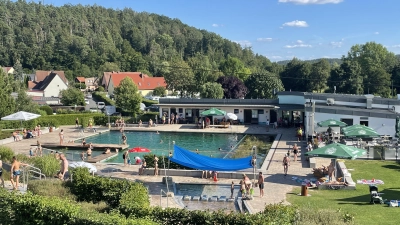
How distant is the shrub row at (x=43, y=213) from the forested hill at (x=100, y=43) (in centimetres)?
6080

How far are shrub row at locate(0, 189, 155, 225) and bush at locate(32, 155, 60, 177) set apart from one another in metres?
6.29

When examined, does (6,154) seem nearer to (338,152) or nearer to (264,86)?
(338,152)

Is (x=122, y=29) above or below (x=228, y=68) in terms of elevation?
above

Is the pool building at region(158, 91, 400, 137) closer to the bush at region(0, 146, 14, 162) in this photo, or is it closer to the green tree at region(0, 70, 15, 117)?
the green tree at region(0, 70, 15, 117)

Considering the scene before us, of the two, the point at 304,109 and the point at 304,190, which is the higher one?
the point at 304,109

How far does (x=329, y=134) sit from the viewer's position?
27.3 m

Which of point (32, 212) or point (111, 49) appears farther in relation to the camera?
point (111, 49)

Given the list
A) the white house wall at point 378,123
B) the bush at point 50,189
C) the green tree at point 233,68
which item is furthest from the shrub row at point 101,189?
the green tree at point 233,68

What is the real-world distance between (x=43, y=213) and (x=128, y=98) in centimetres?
3243

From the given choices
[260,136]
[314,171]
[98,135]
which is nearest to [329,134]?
[260,136]

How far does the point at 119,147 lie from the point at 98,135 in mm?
7239

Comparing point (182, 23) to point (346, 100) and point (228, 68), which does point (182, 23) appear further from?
point (346, 100)

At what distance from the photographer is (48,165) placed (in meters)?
17.8

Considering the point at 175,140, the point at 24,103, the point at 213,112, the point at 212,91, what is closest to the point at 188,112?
the point at 213,112
